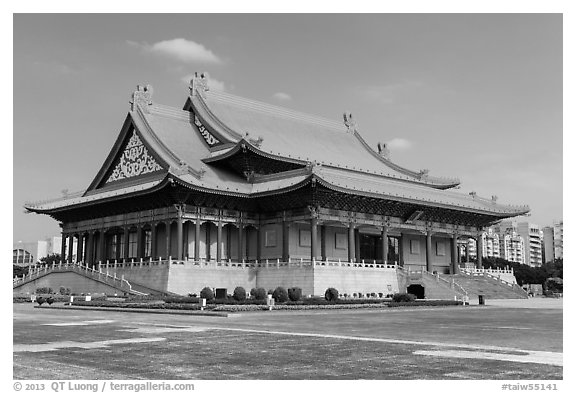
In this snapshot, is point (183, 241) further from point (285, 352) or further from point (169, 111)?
point (285, 352)

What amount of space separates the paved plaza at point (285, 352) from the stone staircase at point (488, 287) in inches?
1293

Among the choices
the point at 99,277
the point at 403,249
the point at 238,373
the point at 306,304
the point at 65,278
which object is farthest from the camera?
the point at 403,249

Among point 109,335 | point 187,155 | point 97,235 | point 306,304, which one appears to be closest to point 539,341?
point 109,335

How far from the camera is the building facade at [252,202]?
51.3m

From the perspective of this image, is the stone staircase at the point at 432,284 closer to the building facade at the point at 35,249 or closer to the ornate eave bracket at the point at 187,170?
the ornate eave bracket at the point at 187,170

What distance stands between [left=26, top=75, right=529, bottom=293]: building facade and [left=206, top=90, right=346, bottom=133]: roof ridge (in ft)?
0.51

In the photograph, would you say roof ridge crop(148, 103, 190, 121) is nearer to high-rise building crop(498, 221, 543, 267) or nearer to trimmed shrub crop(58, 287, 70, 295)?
trimmed shrub crop(58, 287, 70, 295)

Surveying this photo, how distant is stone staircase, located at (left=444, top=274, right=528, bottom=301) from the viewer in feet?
177

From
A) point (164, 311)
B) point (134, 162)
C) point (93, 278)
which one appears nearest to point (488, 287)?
point (93, 278)

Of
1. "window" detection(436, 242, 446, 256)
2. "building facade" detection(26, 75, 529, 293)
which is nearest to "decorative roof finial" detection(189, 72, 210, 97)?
"building facade" detection(26, 75, 529, 293)

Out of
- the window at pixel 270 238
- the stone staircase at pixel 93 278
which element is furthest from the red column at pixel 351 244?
the stone staircase at pixel 93 278

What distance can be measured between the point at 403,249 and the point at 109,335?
46497 mm
